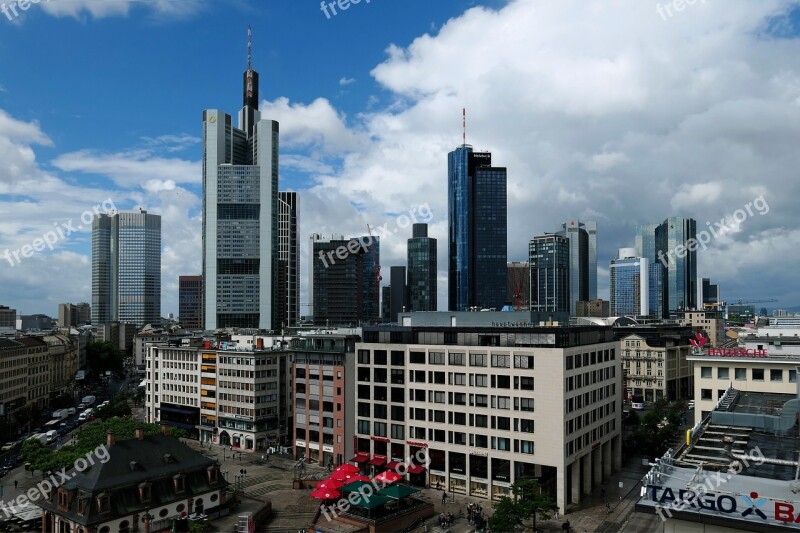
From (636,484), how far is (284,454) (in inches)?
2454

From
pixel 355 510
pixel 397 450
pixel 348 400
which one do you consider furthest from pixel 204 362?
Answer: pixel 355 510

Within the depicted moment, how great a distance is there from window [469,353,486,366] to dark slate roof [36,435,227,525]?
37.1 metres

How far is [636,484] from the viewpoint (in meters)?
86.6

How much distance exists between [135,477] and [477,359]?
46.0 metres

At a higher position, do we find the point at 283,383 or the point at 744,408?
the point at 744,408

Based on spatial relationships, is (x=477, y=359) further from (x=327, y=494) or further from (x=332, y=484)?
(x=327, y=494)

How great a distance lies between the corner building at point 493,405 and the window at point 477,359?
0.14m

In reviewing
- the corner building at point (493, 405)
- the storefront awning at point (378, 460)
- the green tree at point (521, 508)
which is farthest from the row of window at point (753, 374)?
the storefront awning at point (378, 460)

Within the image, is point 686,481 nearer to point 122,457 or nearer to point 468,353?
point 468,353

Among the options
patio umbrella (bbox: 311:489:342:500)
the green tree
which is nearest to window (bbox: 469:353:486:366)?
the green tree

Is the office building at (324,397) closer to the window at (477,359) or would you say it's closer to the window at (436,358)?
the window at (436,358)

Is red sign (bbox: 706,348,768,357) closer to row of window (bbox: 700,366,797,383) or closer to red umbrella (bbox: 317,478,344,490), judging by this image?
row of window (bbox: 700,366,797,383)

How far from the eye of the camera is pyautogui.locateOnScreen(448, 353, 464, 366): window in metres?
83.9

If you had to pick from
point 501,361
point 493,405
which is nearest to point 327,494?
point 493,405
